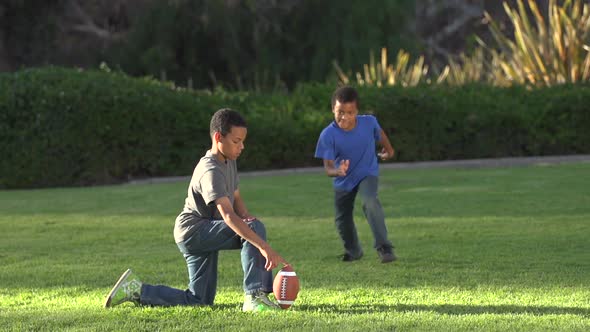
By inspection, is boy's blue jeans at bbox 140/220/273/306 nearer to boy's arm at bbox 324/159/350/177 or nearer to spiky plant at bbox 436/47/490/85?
boy's arm at bbox 324/159/350/177

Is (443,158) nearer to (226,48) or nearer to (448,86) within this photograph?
(448,86)

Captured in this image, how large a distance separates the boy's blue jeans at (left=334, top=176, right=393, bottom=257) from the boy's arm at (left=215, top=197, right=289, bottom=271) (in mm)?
2578

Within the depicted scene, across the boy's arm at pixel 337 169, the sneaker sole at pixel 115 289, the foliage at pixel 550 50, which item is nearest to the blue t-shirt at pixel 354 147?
the boy's arm at pixel 337 169

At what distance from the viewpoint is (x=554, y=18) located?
65.3 ft

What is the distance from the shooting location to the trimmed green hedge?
17.2m

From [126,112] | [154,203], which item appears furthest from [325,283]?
[126,112]

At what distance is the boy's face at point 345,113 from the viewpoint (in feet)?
28.3

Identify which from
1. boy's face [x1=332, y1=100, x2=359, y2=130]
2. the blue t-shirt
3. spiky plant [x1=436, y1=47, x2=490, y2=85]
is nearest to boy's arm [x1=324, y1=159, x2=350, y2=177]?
the blue t-shirt

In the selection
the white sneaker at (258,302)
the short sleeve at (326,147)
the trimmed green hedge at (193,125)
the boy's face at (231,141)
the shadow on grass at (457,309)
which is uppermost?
the boy's face at (231,141)

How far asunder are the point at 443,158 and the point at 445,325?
1298 cm

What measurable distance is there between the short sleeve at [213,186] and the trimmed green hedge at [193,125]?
440 inches

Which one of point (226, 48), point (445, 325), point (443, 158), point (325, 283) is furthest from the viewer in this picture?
point (226, 48)

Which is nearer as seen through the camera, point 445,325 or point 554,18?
point 445,325

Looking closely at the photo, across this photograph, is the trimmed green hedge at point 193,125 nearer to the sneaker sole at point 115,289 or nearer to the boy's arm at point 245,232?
the sneaker sole at point 115,289
